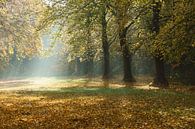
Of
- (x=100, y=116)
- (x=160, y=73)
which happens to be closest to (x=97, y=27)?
(x=160, y=73)

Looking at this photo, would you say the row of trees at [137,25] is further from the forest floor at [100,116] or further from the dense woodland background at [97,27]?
the forest floor at [100,116]

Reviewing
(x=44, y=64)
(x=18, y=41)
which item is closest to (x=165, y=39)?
(x=18, y=41)

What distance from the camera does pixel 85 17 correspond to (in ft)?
146

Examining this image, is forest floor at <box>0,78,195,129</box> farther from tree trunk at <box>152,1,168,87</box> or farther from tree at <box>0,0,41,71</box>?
tree at <box>0,0,41,71</box>

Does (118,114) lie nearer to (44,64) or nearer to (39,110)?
(39,110)

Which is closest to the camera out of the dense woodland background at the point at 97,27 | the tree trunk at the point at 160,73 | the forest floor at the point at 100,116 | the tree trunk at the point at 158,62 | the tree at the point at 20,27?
the forest floor at the point at 100,116

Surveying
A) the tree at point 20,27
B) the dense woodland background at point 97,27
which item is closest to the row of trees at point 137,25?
the dense woodland background at point 97,27

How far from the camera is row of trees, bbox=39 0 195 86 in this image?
28.1 m

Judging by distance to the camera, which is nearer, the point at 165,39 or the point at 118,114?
the point at 118,114

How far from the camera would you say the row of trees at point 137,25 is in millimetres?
28078

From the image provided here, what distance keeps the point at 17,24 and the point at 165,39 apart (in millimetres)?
24588

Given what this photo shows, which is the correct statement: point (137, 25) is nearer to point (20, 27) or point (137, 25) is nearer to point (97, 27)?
point (97, 27)

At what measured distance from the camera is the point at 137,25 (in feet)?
152

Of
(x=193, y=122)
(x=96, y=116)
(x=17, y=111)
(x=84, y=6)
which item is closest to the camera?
(x=193, y=122)
